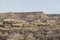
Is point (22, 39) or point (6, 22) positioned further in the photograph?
point (6, 22)

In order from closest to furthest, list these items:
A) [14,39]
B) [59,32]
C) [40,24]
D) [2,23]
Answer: [14,39] < [59,32] < [2,23] < [40,24]

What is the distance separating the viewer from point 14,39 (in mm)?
13922

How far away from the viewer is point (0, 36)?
15.2 m

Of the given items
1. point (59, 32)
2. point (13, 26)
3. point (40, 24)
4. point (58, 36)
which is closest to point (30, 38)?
point (58, 36)

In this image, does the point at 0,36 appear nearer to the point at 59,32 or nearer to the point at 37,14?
the point at 59,32

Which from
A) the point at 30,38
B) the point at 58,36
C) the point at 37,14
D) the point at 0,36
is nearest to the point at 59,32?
the point at 58,36

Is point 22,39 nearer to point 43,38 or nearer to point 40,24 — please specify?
point 43,38

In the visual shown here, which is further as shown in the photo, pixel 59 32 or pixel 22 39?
pixel 59 32

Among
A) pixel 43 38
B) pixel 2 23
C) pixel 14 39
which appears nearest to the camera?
pixel 14 39

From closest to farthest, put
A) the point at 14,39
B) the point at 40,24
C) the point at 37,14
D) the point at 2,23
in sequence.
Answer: the point at 14,39, the point at 2,23, the point at 40,24, the point at 37,14

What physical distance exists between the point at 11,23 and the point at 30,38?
576 cm

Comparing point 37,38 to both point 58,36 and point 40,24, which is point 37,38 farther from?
point 40,24

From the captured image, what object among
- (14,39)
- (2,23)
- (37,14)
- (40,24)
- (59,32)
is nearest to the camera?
(14,39)

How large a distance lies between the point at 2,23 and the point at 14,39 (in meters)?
6.00
